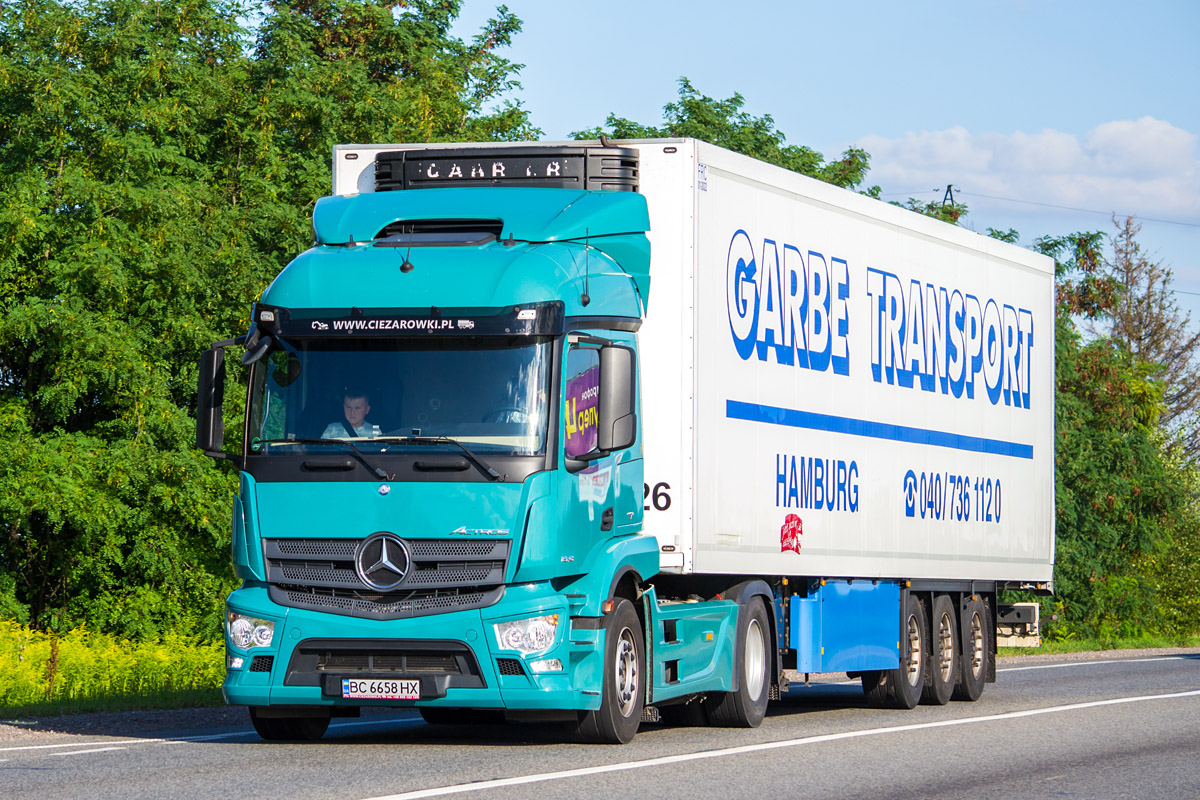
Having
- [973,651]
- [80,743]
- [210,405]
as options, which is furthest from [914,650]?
[210,405]

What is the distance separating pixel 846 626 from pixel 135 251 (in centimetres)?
1265

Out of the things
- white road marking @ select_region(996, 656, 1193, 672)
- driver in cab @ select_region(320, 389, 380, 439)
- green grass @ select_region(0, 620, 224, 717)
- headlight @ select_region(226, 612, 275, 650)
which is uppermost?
driver in cab @ select_region(320, 389, 380, 439)

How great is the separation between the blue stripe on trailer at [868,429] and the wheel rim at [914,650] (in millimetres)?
1784

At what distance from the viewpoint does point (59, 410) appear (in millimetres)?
24016

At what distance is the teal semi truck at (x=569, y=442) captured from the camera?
1120 centimetres

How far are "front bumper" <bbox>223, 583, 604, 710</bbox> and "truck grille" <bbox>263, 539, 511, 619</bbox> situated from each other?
0.21ft

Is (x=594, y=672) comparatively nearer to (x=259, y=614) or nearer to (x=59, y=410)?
(x=259, y=614)

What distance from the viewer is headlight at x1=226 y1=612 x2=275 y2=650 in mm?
11461

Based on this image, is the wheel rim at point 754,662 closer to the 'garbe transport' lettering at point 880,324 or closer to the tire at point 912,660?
the 'garbe transport' lettering at point 880,324

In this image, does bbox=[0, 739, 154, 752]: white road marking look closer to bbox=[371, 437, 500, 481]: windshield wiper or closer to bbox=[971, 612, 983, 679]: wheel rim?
bbox=[371, 437, 500, 481]: windshield wiper

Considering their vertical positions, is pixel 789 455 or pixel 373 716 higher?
pixel 789 455

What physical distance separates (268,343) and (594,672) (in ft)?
9.91

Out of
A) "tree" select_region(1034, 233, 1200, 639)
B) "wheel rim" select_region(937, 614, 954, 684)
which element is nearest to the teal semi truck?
"wheel rim" select_region(937, 614, 954, 684)

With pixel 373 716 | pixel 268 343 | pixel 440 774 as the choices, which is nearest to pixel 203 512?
pixel 373 716
